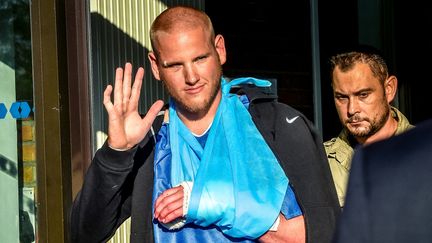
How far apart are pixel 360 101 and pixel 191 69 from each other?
3.03 feet

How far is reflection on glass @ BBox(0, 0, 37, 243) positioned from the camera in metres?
3.71

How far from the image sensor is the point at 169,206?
2.46 meters

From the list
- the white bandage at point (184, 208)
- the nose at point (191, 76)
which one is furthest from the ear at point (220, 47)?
the white bandage at point (184, 208)

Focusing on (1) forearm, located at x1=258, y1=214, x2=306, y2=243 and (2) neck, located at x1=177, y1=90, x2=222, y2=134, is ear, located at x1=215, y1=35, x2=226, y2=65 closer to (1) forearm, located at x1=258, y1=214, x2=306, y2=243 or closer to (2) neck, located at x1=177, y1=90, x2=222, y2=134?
A: (2) neck, located at x1=177, y1=90, x2=222, y2=134

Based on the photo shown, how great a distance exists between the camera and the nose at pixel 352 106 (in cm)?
331

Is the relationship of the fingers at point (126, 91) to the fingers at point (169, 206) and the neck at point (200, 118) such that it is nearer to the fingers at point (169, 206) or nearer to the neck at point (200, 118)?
the neck at point (200, 118)

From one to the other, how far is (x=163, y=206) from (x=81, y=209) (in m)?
0.34

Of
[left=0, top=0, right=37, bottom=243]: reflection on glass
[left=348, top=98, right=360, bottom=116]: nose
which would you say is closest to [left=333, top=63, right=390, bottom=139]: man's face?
[left=348, top=98, right=360, bottom=116]: nose

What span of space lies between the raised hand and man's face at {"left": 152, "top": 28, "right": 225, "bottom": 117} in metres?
0.09

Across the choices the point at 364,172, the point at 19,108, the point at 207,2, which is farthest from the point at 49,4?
the point at 364,172

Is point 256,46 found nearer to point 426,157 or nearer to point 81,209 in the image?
point 81,209

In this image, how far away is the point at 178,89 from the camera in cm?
272

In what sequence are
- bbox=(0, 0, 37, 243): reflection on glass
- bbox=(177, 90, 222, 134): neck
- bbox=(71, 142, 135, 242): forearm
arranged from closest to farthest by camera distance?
bbox=(71, 142, 135, 242): forearm, bbox=(177, 90, 222, 134): neck, bbox=(0, 0, 37, 243): reflection on glass

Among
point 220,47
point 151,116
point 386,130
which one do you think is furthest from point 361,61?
point 151,116
